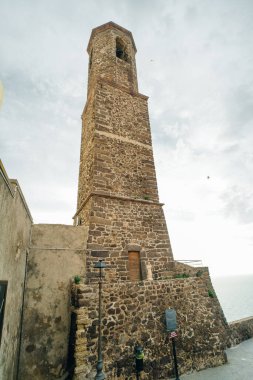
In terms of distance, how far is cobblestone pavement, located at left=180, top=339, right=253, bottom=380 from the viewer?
6016 mm

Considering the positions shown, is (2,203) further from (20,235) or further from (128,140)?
(128,140)

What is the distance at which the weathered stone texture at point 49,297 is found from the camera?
5.69 m

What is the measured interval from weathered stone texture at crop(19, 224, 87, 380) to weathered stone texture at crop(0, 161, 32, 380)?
0.57m

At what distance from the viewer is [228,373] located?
629 cm

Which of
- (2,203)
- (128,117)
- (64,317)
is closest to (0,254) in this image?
(2,203)

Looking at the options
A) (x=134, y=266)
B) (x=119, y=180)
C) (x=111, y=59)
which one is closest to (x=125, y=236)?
(x=134, y=266)

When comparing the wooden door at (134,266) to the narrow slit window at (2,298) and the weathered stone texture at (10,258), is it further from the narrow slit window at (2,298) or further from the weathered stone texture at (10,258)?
the narrow slit window at (2,298)

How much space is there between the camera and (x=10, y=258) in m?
4.38

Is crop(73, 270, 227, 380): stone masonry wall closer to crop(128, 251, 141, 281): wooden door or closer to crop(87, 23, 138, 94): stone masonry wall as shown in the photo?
crop(128, 251, 141, 281): wooden door

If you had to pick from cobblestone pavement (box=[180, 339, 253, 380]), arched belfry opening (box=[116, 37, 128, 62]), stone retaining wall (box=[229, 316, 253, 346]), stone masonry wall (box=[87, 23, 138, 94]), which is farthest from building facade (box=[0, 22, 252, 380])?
arched belfry opening (box=[116, 37, 128, 62])

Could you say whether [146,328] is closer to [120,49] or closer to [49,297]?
[49,297]

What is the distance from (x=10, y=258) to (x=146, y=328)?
4618 millimetres

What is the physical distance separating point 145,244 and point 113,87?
8.50 meters

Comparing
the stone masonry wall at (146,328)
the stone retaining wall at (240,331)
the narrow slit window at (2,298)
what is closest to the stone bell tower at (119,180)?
the stone masonry wall at (146,328)
